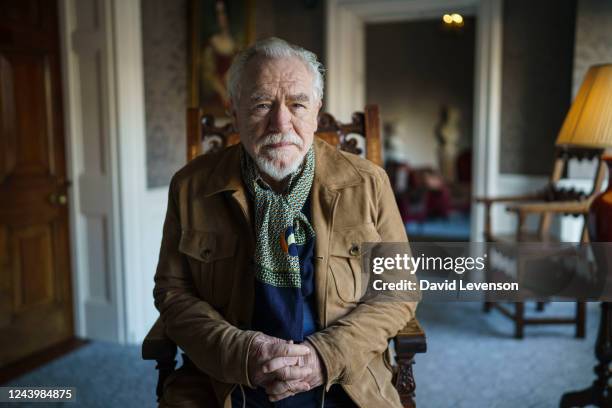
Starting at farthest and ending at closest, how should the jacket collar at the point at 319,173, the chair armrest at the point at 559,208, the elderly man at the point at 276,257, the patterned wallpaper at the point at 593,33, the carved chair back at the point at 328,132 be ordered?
the patterned wallpaper at the point at 593,33
the chair armrest at the point at 559,208
the carved chair back at the point at 328,132
the jacket collar at the point at 319,173
the elderly man at the point at 276,257

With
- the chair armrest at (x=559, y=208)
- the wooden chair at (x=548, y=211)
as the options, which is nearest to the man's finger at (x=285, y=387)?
the wooden chair at (x=548, y=211)

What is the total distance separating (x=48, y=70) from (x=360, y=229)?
2.36 meters

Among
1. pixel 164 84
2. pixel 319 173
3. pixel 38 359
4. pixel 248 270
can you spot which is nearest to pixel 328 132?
pixel 319 173

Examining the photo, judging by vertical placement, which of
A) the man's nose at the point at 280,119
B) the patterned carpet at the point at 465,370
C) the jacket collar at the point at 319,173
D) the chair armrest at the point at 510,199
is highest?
the man's nose at the point at 280,119

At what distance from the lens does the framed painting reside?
12.0 feet

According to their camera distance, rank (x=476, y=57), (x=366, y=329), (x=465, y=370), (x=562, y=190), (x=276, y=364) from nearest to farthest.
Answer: (x=276, y=364), (x=366, y=329), (x=465, y=370), (x=562, y=190), (x=476, y=57)

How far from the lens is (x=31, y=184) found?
303cm

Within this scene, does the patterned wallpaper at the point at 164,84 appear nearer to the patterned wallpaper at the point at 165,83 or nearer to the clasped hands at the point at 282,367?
the patterned wallpaper at the point at 165,83

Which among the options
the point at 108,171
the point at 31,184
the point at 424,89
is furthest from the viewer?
Result: the point at 424,89

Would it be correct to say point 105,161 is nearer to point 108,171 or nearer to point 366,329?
point 108,171

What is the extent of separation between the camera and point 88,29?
3.08 m

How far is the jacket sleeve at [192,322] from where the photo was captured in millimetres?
1339

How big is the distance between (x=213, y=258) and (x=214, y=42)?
2.76 meters

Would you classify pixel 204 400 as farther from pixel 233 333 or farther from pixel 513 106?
pixel 513 106
